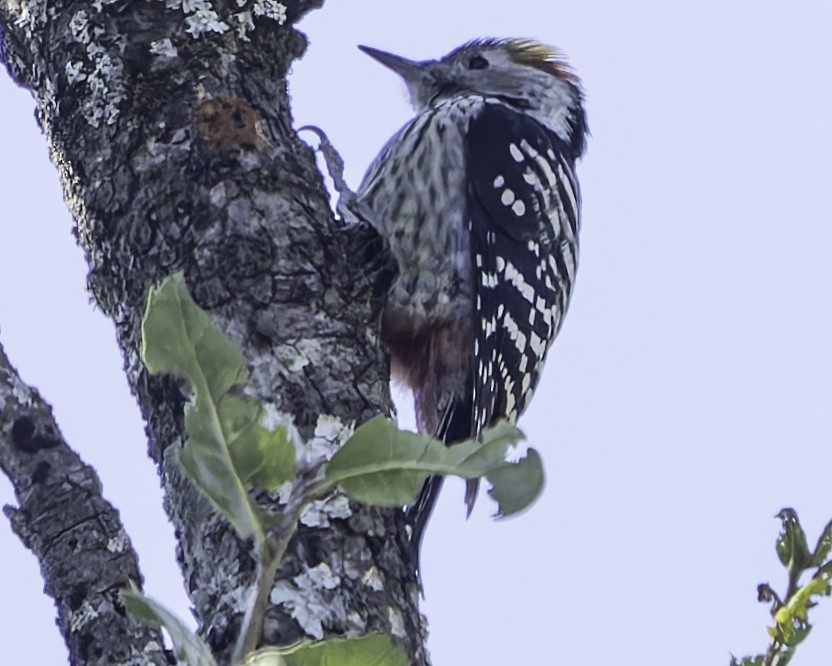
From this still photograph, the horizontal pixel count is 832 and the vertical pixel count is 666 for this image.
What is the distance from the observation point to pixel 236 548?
2.02 metres

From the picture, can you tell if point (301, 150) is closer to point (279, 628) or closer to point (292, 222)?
point (292, 222)

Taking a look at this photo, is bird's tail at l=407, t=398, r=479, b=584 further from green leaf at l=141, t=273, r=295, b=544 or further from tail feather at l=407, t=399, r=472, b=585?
green leaf at l=141, t=273, r=295, b=544

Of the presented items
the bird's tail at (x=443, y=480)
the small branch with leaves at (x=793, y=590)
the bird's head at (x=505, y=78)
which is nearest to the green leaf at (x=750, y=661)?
the small branch with leaves at (x=793, y=590)

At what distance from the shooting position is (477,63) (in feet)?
17.2

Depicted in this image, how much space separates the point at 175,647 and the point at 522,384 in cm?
272

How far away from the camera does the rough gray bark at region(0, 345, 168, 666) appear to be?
205 cm

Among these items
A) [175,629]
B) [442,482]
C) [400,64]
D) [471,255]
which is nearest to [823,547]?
[175,629]

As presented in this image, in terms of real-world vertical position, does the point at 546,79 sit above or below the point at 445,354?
above

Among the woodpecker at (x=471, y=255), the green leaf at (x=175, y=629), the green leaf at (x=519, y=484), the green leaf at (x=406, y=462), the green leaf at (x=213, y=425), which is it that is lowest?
the green leaf at (x=175, y=629)

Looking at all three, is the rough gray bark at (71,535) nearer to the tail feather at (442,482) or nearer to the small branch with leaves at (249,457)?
the small branch with leaves at (249,457)

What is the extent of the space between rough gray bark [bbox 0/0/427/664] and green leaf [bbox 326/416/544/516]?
56 centimetres

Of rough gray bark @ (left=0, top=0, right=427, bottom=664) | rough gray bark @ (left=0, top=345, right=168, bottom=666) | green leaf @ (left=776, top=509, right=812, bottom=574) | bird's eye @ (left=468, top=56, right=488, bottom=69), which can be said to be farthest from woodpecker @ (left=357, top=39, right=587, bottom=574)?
green leaf @ (left=776, top=509, right=812, bottom=574)

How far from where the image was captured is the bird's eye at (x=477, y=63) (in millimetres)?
5216

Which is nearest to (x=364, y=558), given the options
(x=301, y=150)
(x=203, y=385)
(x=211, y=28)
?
(x=203, y=385)
